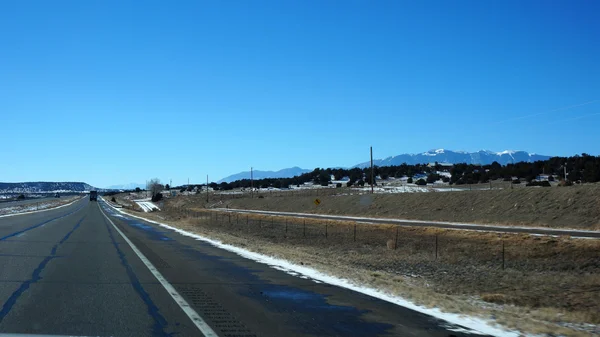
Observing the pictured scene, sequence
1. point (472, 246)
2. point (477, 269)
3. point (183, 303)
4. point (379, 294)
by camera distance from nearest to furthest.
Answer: point (183, 303) → point (379, 294) → point (477, 269) → point (472, 246)

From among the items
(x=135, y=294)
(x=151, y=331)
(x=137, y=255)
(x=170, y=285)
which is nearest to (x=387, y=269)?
(x=137, y=255)

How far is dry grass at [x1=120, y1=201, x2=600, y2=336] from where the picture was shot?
10.7 metres

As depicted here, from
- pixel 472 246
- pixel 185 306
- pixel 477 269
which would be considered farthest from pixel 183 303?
pixel 472 246

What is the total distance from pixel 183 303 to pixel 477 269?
14701 millimetres

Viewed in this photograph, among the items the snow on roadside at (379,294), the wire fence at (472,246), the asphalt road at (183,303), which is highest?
the asphalt road at (183,303)

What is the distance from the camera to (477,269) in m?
21.7

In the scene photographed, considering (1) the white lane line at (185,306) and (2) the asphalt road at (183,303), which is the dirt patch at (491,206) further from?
(1) the white lane line at (185,306)

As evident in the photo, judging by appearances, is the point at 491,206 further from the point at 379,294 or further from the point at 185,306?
the point at 185,306

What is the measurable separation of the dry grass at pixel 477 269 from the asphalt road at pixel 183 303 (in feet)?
5.66

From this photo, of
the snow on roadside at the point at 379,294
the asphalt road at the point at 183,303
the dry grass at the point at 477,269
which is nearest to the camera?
the asphalt road at the point at 183,303

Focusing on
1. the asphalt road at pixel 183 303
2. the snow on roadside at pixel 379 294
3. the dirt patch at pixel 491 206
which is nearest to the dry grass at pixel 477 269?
the snow on roadside at pixel 379 294

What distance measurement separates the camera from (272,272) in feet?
50.7

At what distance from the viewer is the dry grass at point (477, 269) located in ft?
35.2

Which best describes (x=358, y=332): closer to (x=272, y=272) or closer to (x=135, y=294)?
(x=135, y=294)
